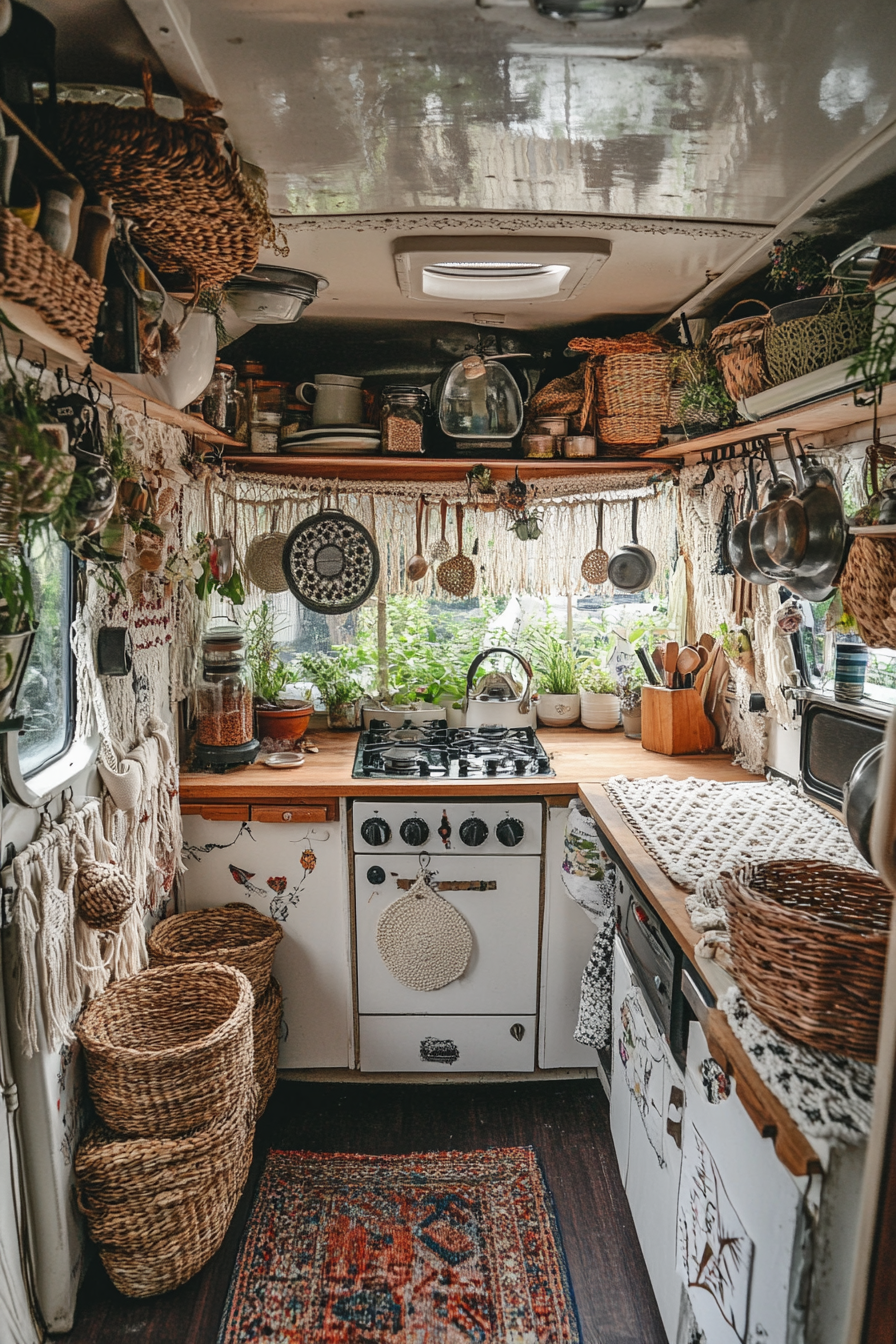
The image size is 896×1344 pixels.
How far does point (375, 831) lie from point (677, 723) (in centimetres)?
119

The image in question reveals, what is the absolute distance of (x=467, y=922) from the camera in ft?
8.82

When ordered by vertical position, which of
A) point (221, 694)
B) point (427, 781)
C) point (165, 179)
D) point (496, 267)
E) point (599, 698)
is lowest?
point (427, 781)

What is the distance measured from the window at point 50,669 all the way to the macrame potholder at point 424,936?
1189 mm

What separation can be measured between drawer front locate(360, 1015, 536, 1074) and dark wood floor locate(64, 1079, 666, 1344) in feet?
0.32

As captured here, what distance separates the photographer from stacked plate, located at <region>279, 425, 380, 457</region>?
2887mm

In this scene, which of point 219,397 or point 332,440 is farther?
point 332,440

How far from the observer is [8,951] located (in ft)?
5.53

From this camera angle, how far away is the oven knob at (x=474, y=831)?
2.63 meters

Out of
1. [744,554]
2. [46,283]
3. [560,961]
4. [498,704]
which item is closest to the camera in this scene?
[46,283]

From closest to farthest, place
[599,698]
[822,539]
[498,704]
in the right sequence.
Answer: [822,539]
[498,704]
[599,698]

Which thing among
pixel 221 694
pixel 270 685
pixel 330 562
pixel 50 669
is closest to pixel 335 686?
pixel 270 685

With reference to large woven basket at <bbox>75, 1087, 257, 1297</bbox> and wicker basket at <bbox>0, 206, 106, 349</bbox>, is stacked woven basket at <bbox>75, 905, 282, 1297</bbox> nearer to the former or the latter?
large woven basket at <bbox>75, 1087, 257, 1297</bbox>

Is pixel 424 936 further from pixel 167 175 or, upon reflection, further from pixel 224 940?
pixel 167 175

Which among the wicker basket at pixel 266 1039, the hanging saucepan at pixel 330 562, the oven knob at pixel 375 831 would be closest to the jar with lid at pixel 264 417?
the hanging saucepan at pixel 330 562
